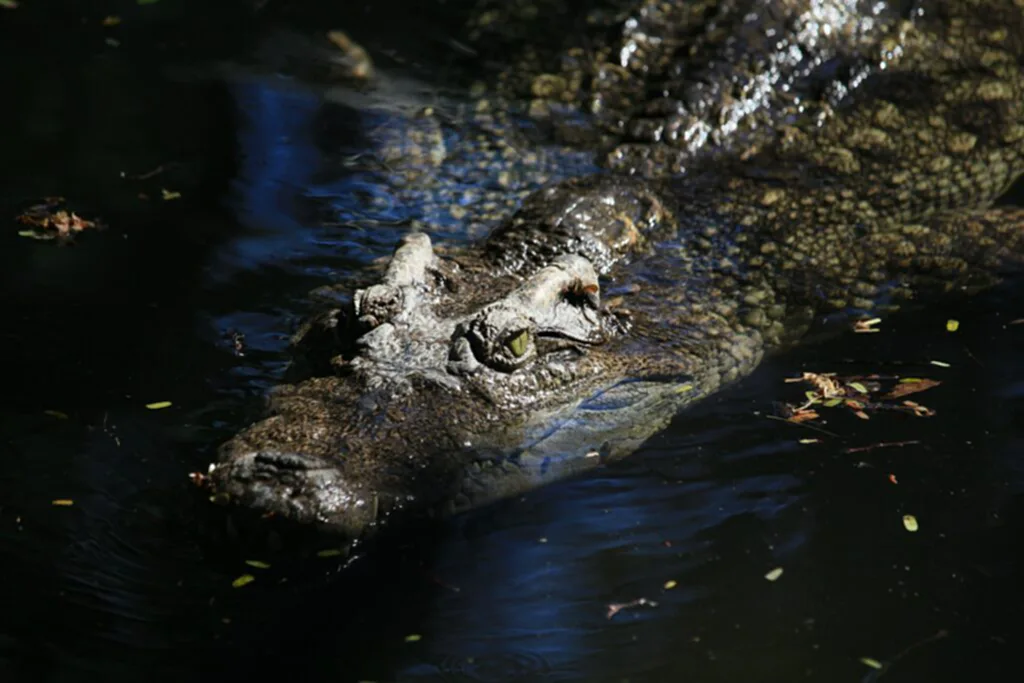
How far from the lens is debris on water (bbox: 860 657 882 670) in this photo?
423cm

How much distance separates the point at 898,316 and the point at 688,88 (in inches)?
99.8

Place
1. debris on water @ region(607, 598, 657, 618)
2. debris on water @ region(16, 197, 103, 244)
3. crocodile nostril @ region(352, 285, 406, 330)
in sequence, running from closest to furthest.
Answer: debris on water @ region(607, 598, 657, 618) → crocodile nostril @ region(352, 285, 406, 330) → debris on water @ region(16, 197, 103, 244)

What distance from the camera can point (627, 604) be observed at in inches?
182

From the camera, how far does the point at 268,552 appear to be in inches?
182

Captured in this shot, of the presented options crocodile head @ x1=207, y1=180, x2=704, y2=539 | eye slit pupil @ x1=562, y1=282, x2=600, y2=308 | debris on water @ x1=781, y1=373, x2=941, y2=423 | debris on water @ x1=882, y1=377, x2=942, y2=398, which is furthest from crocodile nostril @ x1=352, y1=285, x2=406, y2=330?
debris on water @ x1=882, y1=377, x2=942, y2=398

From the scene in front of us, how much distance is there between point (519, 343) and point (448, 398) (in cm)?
50

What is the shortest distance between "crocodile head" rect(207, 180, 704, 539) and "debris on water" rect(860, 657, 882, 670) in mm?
1684

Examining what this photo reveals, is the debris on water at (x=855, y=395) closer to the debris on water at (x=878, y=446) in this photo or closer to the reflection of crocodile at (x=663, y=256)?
the debris on water at (x=878, y=446)

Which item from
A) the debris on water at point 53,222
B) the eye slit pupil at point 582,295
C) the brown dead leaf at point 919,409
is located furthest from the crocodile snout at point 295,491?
the debris on water at point 53,222

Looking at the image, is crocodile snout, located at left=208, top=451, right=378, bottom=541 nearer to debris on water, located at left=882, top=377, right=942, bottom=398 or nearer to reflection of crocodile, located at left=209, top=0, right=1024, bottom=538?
reflection of crocodile, located at left=209, top=0, right=1024, bottom=538

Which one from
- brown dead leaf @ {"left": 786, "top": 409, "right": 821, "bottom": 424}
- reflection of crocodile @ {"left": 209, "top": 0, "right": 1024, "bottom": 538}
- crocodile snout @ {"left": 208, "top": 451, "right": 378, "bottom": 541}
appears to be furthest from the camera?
brown dead leaf @ {"left": 786, "top": 409, "right": 821, "bottom": 424}

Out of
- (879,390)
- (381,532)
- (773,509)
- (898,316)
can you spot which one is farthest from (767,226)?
(381,532)

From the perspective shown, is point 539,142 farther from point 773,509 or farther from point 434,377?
point 773,509

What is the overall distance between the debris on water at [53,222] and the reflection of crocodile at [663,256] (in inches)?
86.7
